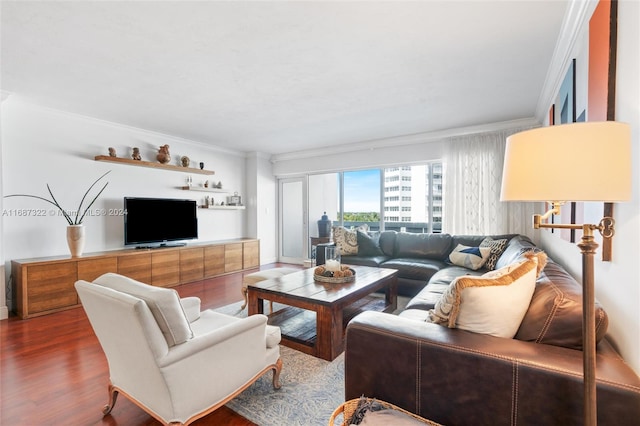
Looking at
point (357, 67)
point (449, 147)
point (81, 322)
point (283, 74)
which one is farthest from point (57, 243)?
point (449, 147)

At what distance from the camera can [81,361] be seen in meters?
2.40

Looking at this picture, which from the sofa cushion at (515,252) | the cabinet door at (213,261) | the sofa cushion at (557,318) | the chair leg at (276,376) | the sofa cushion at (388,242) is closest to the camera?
the sofa cushion at (557,318)

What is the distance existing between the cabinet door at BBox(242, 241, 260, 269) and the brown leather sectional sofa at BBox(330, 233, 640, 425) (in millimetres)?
4805

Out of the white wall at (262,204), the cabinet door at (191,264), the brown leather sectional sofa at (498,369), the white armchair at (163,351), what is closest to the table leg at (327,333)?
the white armchair at (163,351)

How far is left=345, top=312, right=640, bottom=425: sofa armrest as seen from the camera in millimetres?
995

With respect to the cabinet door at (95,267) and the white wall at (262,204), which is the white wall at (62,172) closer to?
the cabinet door at (95,267)

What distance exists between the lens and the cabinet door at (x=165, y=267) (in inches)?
178

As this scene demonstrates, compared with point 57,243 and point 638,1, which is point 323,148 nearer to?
point 57,243

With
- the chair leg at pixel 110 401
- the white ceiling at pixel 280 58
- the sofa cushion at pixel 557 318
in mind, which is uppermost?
the white ceiling at pixel 280 58

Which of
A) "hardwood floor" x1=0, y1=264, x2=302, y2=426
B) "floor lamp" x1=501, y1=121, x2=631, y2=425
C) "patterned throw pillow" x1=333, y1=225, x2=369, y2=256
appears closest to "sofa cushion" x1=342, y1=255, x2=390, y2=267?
"patterned throw pillow" x1=333, y1=225, x2=369, y2=256

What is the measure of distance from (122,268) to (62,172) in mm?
1523

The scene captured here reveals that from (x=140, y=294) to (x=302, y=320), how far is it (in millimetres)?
1896

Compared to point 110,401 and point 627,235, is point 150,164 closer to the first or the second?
point 110,401

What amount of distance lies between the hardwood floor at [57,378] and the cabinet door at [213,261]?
199 cm
